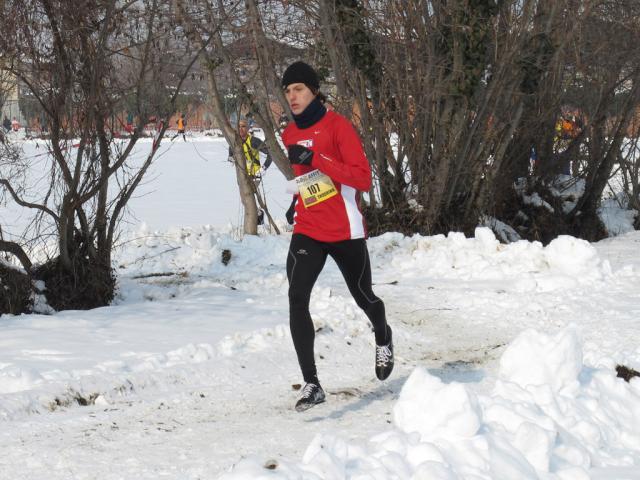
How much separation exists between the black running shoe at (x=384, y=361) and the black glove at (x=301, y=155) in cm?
120

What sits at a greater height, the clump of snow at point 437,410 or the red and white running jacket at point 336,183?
the red and white running jacket at point 336,183

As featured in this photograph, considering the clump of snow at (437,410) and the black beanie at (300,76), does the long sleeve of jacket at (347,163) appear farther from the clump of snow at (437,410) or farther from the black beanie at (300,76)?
the clump of snow at (437,410)

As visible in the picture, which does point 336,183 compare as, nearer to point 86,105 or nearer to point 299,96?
point 299,96

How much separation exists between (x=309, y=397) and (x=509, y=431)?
113 centimetres

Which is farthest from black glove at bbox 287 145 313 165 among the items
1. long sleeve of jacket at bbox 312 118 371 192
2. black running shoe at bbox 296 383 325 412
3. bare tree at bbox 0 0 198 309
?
bare tree at bbox 0 0 198 309

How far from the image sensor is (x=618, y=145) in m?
14.8

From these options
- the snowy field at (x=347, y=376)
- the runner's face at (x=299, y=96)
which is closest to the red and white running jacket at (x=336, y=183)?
the runner's face at (x=299, y=96)

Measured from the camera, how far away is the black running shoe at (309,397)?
4.85 metres

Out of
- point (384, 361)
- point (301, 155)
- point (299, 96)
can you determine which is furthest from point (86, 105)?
point (384, 361)

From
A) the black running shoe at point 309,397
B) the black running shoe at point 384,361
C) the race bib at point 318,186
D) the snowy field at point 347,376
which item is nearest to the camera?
the snowy field at point 347,376

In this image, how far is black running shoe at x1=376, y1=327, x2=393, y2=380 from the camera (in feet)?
17.5

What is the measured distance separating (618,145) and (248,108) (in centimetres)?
604

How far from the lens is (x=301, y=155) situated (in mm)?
4855

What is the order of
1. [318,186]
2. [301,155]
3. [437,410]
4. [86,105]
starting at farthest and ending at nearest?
[86,105]
[318,186]
[301,155]
[437,410]
